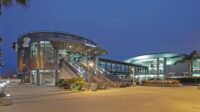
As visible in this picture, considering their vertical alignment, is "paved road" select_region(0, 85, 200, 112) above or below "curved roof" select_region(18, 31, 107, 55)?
below

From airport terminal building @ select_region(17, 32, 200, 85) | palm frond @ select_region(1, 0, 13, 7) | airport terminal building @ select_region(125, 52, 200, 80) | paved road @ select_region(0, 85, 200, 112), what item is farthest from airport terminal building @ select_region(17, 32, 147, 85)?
airport terminal building @ select_region(125, 52, 200, 80)

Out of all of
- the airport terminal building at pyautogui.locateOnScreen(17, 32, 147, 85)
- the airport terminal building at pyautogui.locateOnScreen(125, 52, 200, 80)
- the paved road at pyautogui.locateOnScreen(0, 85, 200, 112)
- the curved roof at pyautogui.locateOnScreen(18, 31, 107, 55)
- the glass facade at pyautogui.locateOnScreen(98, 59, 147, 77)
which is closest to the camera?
the paved road at pyautogui.locateOnScreen(0, 85, 200, 112)

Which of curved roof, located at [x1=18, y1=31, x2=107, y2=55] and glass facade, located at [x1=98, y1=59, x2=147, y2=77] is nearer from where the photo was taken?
curved roof, located at [x1=18, y1=31, x2=107, y2=55]

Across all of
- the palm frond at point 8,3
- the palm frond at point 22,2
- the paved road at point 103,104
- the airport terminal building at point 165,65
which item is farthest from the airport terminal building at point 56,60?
the airport terminal building at point 165,65

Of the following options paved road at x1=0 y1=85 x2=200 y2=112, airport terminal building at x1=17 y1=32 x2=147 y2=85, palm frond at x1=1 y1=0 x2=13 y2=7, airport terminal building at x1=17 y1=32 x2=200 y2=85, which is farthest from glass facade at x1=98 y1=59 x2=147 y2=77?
palm frond at x1=1 y1=0 x2=13 y2=7

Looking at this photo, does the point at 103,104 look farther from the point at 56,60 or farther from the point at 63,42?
the point at 56,60

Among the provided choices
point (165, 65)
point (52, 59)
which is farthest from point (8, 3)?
point (165, 65)

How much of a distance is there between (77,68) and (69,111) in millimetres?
28029

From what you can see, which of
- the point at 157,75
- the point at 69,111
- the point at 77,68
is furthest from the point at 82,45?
the point at 157,75

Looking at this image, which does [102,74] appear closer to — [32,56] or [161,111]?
[32,56]

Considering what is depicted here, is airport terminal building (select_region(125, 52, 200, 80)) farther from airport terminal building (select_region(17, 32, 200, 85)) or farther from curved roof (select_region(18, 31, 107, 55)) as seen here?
airport terminal building (select_region(17, 32, 200, 85))

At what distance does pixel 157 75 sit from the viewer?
4154 inches

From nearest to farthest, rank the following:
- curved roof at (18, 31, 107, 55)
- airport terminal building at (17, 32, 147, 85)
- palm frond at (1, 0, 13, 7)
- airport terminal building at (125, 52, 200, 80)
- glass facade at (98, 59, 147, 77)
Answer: palm frond at (1, 0, 13, 7), airport terminal building at (17, 32, 147, 85), curved roof at (18, 31, 107, 55), glass facade at (98, 59, 147, 77), airport terminal building at (125, 52, 200, 80)

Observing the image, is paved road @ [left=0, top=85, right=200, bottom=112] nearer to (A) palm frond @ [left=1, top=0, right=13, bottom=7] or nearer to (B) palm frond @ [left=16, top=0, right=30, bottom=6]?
(B) palm frond @ [left=16, top=0, right=30, bottom=6]
